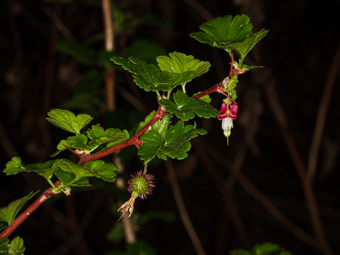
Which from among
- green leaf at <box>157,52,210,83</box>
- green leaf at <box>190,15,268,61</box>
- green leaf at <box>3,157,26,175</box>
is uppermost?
green leaf at <box>190,15,268,61</box>

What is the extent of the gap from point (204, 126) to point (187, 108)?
258 cm

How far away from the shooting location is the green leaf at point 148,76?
0.68 m

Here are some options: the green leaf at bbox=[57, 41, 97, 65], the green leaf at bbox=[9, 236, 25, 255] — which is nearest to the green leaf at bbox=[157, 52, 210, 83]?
the green leaf at bbox=[9, 236, 25, 255]

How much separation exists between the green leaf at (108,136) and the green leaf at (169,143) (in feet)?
0.15

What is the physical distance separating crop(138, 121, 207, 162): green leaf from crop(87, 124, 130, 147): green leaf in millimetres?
46

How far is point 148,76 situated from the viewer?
2.27ft

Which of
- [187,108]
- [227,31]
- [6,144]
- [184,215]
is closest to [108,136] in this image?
[187,108]

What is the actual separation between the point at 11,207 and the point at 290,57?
3338 mm

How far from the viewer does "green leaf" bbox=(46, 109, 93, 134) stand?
0.75 metres

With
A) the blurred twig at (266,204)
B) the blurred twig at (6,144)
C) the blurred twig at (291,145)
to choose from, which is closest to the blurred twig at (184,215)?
the blurred twig at (266,204)

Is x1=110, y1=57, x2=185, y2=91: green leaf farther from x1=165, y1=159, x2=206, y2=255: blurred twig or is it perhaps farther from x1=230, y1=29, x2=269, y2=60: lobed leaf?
x1=165, y1=159, x2=206, y2=255: blurred twig

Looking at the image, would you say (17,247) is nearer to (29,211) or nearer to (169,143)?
(29,211)

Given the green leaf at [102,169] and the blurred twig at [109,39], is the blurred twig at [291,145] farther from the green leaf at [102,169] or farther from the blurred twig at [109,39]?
the green leaf at [102,169]

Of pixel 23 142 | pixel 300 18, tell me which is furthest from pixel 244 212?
pixel 23 142
